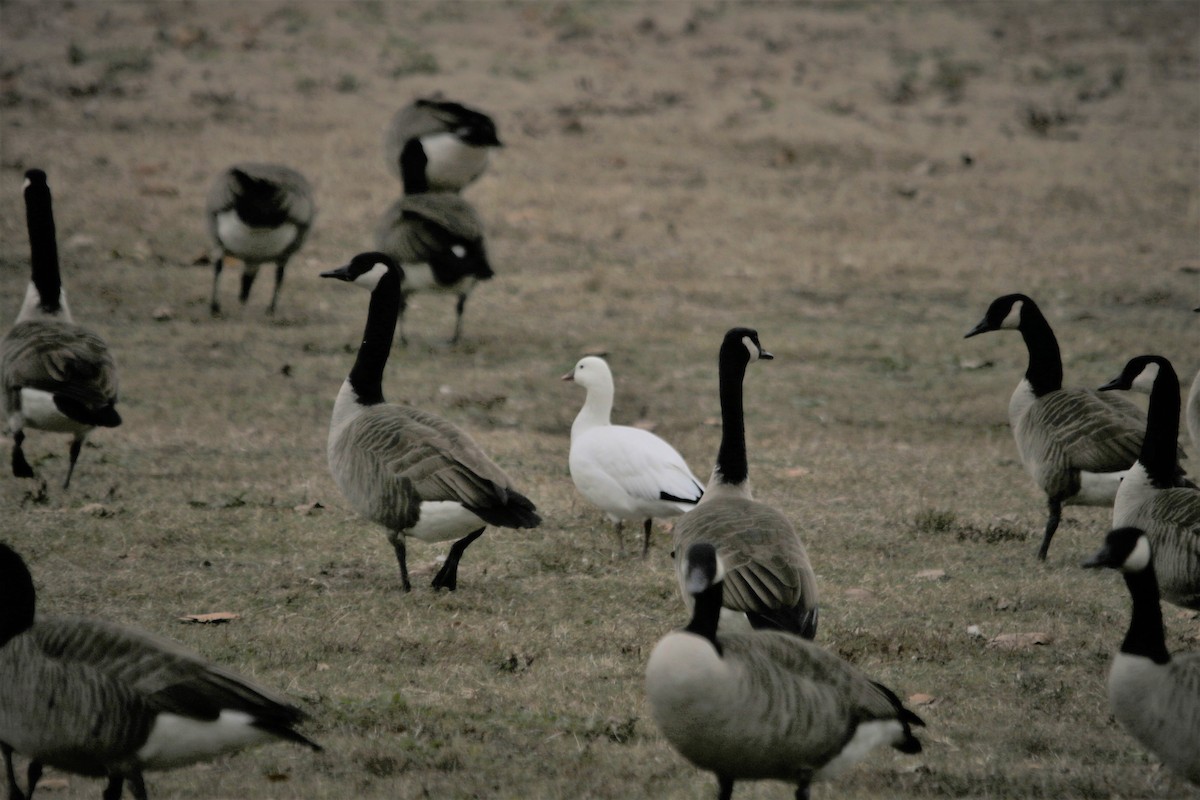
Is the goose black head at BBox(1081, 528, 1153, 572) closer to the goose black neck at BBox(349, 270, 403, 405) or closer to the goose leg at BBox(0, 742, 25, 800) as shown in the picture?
the goose leg at BBox(0, 742, 25, 800)

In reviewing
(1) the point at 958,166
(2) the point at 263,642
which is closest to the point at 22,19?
(1) the point at 958,166

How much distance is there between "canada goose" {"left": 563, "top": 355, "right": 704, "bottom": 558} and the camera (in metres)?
7.43

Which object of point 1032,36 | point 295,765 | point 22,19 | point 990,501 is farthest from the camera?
point 1032,36

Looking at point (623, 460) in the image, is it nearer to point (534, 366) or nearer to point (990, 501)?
point (990, 501)

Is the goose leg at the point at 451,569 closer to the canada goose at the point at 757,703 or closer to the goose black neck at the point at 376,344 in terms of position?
the goose black neck at the point at 376,344

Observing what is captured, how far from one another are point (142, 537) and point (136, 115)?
13050mm

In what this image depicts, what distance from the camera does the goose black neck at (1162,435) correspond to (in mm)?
6461

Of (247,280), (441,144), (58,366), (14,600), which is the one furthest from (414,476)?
(441,144)

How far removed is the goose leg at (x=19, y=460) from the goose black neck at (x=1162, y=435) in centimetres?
635

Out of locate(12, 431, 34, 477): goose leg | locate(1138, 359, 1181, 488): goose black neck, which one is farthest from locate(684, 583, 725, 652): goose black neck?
locate(12, 431, 34, 477): goose leg

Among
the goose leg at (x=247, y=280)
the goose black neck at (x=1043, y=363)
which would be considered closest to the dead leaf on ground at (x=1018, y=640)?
the goose black neck at (x=1043, y=363)

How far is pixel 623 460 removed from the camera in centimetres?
755

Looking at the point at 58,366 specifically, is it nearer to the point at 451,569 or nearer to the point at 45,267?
the point at 45,267

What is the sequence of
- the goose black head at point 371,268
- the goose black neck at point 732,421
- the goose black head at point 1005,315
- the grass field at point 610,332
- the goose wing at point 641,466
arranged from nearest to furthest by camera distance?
the grass field at point 610,332
the goose black neck at point 732,421
the goose wing at point 641,466
the goose black head at point 371,268
the goose black head at point 1005,315
